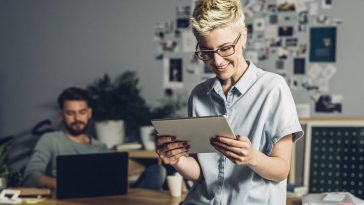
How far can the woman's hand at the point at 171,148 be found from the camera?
1.64 meters

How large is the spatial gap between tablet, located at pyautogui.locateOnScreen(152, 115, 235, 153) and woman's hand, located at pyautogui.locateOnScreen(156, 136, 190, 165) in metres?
0.02

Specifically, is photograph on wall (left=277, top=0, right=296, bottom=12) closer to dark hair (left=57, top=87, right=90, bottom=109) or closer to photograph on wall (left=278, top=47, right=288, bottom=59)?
photograph on wall (left=278, top=47, right=288, bottom=59)

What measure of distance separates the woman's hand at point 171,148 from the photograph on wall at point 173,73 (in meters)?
1.95

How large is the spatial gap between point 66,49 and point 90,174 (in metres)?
1.86

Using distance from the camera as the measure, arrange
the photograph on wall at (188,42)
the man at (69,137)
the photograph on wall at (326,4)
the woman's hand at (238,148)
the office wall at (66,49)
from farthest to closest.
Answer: the office wall at (66,49) < the photograph on wall at (188,42) < the man at (69,137) < the photograph on wall at (326,4) < the woman's hand at (238,148)

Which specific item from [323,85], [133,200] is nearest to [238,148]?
[133,200]

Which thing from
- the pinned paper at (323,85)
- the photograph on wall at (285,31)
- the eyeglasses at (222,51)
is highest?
the photograph on wall at (285,31)

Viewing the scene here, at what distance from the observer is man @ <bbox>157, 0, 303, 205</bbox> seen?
1.54 meters

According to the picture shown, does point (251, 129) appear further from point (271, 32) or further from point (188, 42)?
point (188, 42)

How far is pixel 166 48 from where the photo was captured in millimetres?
3650

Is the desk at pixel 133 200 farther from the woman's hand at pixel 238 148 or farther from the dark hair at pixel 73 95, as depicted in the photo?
the dark hair at pixel 73 95

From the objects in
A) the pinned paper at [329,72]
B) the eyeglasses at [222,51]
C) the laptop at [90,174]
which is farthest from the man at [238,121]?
the pinned paper at [329,72]

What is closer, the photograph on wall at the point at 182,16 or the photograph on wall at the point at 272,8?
the photograph on wall at the point at 272,8

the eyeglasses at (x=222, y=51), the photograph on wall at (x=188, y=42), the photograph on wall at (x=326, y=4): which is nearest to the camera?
the eyeglasses at (x=222, y=51)
